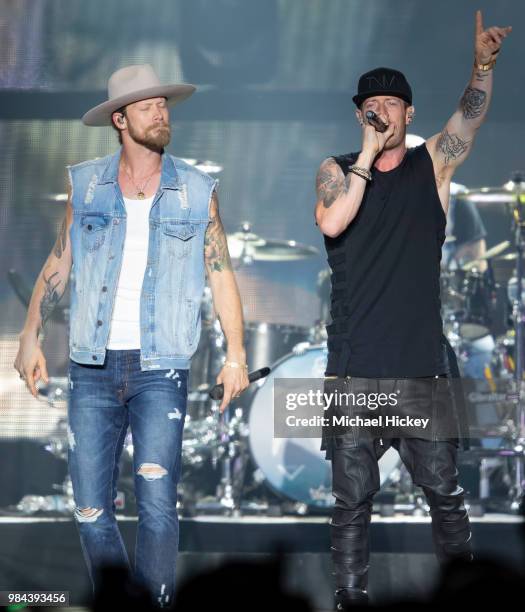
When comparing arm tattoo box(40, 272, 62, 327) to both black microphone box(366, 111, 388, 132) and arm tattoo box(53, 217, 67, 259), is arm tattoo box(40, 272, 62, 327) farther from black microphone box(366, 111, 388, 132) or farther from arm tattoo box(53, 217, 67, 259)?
black microphone box(366, 111, 388, 132)

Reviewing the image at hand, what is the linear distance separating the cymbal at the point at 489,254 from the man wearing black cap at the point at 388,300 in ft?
8.75

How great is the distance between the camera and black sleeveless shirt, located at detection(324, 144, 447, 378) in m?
3.92

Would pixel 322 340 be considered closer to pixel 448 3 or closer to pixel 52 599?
pixel 448 3

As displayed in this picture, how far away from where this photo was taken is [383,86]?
4000 mm

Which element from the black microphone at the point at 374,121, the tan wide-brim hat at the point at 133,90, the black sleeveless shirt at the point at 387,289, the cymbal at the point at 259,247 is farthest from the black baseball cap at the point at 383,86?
the cymbal at the point at 259,247

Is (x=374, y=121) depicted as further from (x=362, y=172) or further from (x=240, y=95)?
(x=240, y=95)

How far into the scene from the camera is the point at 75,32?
628cm

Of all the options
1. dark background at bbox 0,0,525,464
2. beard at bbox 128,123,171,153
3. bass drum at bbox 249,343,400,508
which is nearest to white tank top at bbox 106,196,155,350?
beard at bbox 128,123,171,153

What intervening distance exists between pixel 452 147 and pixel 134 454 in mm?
1708

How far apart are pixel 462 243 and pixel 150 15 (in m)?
2.42

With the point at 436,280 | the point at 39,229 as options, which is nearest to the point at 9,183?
the point at 39,229

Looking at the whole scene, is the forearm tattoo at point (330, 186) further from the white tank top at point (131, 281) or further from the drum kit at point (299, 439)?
the drum kit at point (299, 439)

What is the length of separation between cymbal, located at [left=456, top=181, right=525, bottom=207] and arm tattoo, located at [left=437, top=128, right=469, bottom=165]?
8.16 feet

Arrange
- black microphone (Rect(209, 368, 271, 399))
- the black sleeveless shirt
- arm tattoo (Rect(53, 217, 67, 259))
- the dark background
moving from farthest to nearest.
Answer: the dark background, arm tattoo (Rect(53, 217, 67, 259)), the black sleeveless shirt, black microphone (Rect(209, 368, 271, 399))
